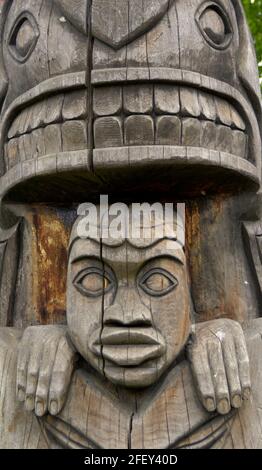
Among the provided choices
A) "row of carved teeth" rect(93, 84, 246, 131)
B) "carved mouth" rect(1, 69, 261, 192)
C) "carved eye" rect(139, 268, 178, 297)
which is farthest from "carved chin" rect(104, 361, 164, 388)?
"row of carved teeth" rect(93, 84, 246, 131)

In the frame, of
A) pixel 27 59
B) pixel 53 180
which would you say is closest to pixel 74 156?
pixel 53 180

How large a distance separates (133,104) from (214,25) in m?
0.55

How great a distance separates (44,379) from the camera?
7.49ft

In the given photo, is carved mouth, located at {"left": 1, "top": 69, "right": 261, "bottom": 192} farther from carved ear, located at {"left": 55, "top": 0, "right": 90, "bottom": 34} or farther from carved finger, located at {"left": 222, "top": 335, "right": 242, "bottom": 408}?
carved finger, located at {"left": 222, "top": 335, "right": 242, "bottom": 408}

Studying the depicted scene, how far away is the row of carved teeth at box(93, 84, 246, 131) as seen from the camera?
2291 mm

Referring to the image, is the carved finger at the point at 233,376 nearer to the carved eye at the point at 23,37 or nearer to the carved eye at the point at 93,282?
the carved eye at the point at 93,282

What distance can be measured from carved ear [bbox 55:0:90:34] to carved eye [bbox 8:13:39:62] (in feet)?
0.50

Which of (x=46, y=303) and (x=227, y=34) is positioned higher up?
(x=227, y=34)

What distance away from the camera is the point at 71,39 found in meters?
2.43

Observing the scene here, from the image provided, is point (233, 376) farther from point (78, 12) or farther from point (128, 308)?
point (78, 12)

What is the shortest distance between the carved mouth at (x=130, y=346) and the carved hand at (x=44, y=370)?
0.52 feet

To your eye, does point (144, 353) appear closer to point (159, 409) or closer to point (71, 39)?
point (159, 409)

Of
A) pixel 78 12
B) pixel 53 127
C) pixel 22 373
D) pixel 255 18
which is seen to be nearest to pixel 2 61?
pixel 78 12

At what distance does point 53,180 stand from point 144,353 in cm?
69
